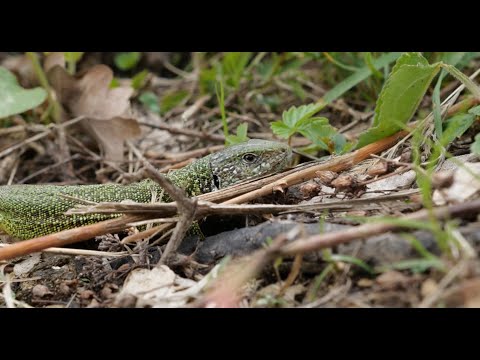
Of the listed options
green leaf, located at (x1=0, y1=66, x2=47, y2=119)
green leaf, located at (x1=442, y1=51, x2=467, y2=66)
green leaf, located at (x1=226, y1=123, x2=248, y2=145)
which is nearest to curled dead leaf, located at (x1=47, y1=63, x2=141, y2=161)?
green leaf, located at (x1=0, y1=66, x2=47, y2=119)

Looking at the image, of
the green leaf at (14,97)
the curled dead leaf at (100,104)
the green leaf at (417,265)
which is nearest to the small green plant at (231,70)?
the curled dead leaf at (100,104)

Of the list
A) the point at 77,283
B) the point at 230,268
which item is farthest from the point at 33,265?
the point at 230,268

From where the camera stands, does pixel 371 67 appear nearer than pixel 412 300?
No

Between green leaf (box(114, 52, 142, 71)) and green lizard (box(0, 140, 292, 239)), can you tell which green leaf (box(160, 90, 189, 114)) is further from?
green lizard (box(0, 140, 292, 239))

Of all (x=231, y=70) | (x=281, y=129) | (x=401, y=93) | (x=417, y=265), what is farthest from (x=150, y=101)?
(x=417, y=265)

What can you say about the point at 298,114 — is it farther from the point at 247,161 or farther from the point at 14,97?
the point at 14,97

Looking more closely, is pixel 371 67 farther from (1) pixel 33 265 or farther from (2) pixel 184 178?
(1) pixel 33 265
